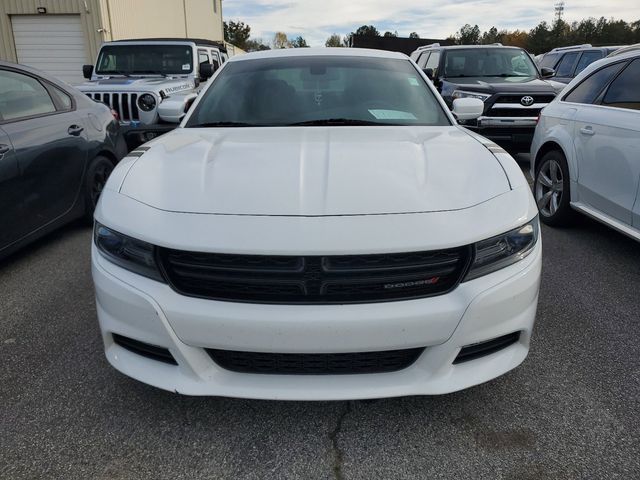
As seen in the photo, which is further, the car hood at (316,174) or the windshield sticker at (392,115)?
the windshield sticker at (392,115)

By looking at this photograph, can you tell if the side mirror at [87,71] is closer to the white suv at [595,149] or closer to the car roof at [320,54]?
the car roof at [320,54]

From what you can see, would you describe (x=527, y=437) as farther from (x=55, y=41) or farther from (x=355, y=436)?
(x=55, y=41)

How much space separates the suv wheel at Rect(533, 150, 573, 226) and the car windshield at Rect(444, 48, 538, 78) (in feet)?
14.9

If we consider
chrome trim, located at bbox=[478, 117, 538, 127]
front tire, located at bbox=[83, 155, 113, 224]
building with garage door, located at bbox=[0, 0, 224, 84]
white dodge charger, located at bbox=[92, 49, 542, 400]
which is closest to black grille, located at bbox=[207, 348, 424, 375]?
white dodge charger, located at bbox=[92, 49, 542, 400]

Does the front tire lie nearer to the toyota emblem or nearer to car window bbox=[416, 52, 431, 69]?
the toyota emblem

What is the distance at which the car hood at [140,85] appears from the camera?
7648 millimetres

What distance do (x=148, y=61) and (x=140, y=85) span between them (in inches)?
57.2

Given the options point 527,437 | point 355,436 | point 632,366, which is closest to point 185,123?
point 355,436

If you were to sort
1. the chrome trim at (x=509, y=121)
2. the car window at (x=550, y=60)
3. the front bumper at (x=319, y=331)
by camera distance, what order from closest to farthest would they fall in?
the front bumper at (x=319, y=331), the chrome trim at (x=509, y=121), the car window at (x=550, y=60)

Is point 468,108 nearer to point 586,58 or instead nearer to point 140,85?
point 140,85

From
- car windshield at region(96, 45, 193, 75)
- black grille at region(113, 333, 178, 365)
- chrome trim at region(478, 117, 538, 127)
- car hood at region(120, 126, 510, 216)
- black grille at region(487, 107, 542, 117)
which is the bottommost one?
black grille at region(113, 333, 178, 365)

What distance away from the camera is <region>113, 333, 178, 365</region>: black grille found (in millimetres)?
2088

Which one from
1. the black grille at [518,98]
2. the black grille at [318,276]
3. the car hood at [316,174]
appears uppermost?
the car hood at [316,174]

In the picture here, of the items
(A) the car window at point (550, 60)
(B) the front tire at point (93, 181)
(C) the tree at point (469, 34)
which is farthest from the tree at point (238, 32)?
(B) the front tire at point (93, 181)
